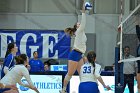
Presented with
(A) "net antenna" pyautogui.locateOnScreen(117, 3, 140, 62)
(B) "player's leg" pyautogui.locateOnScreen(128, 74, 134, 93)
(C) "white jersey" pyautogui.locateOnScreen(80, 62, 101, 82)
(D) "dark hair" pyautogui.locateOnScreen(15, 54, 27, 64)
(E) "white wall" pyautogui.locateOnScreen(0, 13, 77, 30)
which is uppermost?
(E) "white wall" pyautogui.locateOnScreen(0, 13, 77, 30)

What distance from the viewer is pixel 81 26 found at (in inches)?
242

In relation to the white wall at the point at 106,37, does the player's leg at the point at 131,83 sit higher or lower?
lower

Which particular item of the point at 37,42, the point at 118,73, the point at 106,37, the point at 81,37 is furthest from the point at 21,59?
the point at 106,37

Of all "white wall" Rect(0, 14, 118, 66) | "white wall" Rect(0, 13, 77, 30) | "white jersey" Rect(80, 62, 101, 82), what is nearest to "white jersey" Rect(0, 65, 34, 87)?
"white jersey" Rect(80, 62, 101, 82)

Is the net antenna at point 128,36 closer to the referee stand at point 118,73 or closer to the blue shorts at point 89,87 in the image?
the referee stand at point 118,73

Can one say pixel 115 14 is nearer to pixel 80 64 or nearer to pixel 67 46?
pixel 67 46

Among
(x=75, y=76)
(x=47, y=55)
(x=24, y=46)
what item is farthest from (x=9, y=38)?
(x=75, y=76)

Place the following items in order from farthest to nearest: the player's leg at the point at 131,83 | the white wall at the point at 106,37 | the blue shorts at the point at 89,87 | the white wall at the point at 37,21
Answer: the white wall at the point at 37,21, the white wall at the point at 106,37, the player's leg at the point at 131,83, the blue shorts at the point at 89,87

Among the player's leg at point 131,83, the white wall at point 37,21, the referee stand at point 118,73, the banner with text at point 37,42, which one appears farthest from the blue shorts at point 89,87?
the white wall at point 37,21

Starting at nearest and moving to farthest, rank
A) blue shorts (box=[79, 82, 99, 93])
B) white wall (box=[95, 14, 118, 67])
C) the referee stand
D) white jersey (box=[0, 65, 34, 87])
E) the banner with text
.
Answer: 1. white jersey (box=[0, 65, 34, 87])
2. blue shorts (box=[79, 82, 99, 93])
3. the referee stand
4. the banner with text
5. white wall (box=[95, 14, 118, 67])

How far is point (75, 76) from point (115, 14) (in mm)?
8721

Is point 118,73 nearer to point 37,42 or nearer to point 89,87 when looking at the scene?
point 89,87

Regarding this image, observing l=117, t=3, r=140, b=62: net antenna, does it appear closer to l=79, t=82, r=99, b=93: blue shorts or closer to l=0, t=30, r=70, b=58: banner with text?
l=79, t=82, r=99, b=93: blue shorts

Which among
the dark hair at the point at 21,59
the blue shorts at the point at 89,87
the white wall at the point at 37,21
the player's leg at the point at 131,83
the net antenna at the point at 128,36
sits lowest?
the player's leg at the point at 131,83
